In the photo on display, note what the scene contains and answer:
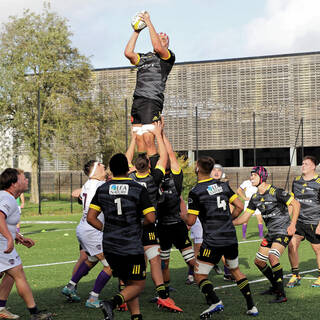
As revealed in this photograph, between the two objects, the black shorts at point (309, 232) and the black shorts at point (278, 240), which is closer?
the black shorts at point (278, 240)

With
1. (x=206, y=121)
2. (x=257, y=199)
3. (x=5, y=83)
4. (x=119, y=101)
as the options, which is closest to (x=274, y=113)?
(x=206, y=121)

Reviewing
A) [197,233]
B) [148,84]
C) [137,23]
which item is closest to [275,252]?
[197,233]

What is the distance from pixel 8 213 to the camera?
680 centimetres

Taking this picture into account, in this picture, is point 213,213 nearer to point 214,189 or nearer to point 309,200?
point 214,189

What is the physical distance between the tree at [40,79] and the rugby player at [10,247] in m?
33.7

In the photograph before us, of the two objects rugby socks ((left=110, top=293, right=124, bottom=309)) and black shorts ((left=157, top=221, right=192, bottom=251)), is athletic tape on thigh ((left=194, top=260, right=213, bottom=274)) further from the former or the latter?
rugby socks ((left=110, top=293, right=124, bottom=309))

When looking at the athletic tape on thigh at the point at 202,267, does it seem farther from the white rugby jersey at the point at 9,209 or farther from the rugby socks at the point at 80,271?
the white rugby jersey at the point at 9,209

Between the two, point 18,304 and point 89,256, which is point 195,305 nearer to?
point 89,256

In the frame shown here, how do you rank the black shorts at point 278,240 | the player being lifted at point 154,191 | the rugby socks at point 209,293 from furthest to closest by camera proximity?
the black shorts at point 278,240 → the player being lifted at point 154,191 → the rugby socks at point 209,293

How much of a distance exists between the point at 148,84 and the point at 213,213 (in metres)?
2.21

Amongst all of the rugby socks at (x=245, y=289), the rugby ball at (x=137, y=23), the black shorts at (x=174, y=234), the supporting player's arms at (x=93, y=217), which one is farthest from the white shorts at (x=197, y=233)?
the supporting player's arms at (x=93, y=217)

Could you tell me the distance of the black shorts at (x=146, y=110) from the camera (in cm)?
795

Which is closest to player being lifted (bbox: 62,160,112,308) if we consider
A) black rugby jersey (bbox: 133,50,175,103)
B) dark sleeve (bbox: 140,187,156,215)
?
black rugby jersey (bbox: 133,50,175,103)

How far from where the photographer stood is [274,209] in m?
8.76
